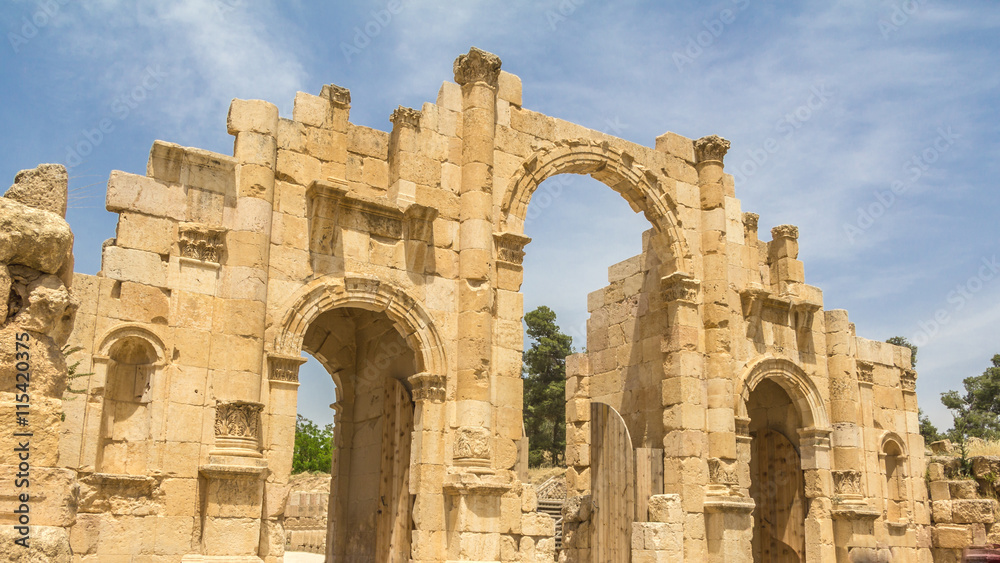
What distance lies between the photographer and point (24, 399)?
13.0 feet

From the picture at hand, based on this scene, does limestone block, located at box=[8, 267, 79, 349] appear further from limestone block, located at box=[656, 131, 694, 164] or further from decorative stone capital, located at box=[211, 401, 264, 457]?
limestone block, located at box=[656, 131, 694, 164]

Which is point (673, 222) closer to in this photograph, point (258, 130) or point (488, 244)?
point (488, 244)

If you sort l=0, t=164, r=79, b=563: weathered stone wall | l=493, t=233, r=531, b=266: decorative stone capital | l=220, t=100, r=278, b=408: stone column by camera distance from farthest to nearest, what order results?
l=493, t=233, r=531, b=266: decorative stone capital < l=220, t=100, r=278, b=408: stone column < l=0, t=164, r=79, b=563: weathered stone wall

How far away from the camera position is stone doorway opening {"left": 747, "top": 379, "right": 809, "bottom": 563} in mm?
15359

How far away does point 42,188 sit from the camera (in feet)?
14.0

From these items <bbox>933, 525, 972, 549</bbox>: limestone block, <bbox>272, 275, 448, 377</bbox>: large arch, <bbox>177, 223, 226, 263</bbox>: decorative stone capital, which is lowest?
<bbox>933, 525, 972, 549</bbox>: limestone block

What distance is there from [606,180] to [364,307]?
4.88 meters

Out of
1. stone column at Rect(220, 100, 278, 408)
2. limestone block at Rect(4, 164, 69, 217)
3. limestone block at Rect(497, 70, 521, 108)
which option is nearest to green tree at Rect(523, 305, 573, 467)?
limestone block at Rect(497, 70, 521, 108)

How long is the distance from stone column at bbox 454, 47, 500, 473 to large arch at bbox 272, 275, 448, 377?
41 cm

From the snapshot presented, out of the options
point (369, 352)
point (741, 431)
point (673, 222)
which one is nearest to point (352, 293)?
point (369, 352)

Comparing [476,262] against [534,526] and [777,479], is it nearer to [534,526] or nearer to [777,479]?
[534,526]

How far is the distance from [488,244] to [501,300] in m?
0.77

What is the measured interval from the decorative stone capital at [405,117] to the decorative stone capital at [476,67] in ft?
3.05

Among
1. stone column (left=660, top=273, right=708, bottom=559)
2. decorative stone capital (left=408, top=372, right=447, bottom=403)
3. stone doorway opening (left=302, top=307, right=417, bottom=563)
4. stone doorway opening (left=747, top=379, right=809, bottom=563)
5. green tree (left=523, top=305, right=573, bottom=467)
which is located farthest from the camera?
green tree (left=523, top=305, right=573, bottom=467)
